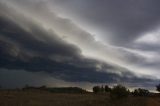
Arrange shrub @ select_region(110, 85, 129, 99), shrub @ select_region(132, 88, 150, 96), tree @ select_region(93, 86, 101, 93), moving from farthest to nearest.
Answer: tree @ select_region(93, 86, 101, 93) → shrub @ select_region(132, 88, 150, 96) → shrub @ select_region(110, 85, 129, 99)

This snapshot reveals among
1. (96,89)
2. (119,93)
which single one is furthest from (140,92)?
(119,93)

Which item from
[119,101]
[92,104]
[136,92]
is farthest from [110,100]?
[136,92]

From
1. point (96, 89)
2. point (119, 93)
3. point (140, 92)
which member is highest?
point (96, 89)

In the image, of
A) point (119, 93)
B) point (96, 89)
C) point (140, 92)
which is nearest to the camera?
point (119, 93)

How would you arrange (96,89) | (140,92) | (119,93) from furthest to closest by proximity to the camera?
1. (96,89)
2. (140,92)
3. (119,93)

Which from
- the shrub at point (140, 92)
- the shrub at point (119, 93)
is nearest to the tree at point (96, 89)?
the shrub at point (140, 92)

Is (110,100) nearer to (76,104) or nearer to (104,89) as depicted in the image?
(76,104)

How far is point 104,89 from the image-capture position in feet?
354

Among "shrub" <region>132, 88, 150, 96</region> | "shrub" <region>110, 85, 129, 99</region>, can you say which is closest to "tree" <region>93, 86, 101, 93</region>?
"shrub" <region>132, 88, 150, 96</region>

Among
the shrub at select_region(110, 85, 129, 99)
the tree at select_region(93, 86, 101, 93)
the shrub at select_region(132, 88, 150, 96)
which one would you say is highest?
the tree at select_region(93, 86, 101, 93)

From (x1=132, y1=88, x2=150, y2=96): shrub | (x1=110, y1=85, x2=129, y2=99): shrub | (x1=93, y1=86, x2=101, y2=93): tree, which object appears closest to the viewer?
(x1=110, y1=85, x2=129, y2=99): shrub

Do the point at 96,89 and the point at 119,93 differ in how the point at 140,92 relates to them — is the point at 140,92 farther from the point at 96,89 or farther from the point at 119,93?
the point at 119,93

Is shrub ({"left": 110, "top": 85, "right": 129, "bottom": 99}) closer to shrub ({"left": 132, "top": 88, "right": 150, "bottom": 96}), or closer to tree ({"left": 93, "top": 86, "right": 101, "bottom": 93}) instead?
shrub ({"left": 132, "top": 88, "right": 150, "bottom": 96})

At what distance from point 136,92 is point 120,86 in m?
26.2
